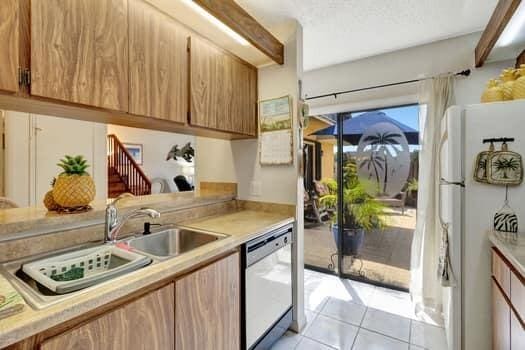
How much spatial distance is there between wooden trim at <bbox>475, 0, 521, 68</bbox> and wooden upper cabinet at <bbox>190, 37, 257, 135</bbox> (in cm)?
175

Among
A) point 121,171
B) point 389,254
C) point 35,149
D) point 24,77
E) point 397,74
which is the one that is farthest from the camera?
point 121,171

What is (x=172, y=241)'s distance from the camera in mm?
1664

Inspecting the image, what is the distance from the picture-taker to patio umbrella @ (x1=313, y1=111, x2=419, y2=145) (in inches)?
101

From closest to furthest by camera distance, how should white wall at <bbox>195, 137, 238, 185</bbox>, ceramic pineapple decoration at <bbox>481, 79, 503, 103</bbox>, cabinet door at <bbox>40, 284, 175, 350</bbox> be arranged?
cabinet door at <bbox>40, 284, 175, 350</bbox>
ceramic pineapple decoration at <bbox>481, 79, 503, 103</bbox>
white wall at <bbox>195, 137, 238, 185</bbox>

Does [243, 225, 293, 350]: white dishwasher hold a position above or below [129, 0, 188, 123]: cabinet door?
below

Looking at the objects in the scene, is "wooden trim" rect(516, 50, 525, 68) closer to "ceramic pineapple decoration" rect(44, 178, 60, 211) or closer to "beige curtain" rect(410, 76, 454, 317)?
"beige curtain" rect(410, 76, 454, 317)

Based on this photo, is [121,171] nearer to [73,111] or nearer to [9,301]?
[73,111]

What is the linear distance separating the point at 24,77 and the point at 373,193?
2.94 meters

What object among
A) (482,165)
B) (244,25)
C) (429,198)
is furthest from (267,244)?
(429,198)

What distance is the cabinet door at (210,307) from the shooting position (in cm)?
112

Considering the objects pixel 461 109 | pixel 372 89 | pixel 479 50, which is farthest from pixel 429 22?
pixel 461 109

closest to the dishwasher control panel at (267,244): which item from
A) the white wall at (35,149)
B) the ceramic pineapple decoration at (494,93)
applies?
the ceramic pineapple decoration at (494,93)

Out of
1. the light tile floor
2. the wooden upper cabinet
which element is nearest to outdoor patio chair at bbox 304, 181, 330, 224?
the light tile floor

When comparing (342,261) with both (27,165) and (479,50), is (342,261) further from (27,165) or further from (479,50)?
(27,165)
